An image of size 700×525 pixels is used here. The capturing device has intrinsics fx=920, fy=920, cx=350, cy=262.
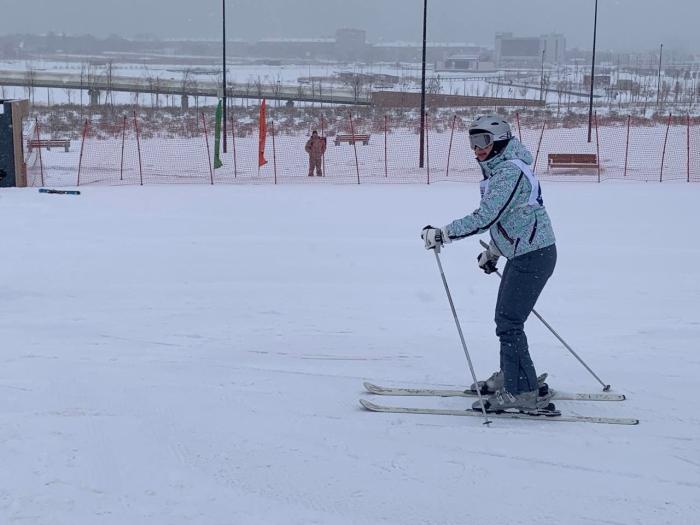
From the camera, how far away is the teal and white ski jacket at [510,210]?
5039 millimetres

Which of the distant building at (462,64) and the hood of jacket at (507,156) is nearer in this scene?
the hood of jacket at (507,156)

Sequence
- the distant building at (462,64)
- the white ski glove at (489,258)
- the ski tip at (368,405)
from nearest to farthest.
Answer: the ski tip at (368,405) → the white ski glove at (489,258) → the distant building at (462,64)

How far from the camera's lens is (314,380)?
616cm

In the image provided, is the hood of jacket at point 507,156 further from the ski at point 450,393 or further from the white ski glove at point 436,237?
the ski at point 450,393

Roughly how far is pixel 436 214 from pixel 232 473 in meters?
11.2

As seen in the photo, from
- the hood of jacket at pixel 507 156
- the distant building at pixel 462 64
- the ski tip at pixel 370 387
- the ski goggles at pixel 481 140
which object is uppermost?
the distant building at pixel 462 64

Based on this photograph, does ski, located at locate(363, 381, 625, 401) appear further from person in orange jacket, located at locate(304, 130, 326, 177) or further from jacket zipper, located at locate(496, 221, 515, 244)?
person in orange jacket, located at locate(304, 130, 326, 177)

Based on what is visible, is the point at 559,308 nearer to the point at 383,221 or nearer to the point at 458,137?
the point at 383,221

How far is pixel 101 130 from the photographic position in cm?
3644

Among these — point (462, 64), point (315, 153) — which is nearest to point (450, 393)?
point (315, 153)

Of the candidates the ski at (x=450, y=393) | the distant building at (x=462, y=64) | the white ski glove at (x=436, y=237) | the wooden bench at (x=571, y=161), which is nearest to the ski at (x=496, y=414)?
the ski at (x=450, y=393)

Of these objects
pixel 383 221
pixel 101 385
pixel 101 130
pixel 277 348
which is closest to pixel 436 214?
pixel 383 221

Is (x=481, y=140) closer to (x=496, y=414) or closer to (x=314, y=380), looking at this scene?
(x=496, y=414)

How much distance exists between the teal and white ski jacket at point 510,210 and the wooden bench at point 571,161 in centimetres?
1885
